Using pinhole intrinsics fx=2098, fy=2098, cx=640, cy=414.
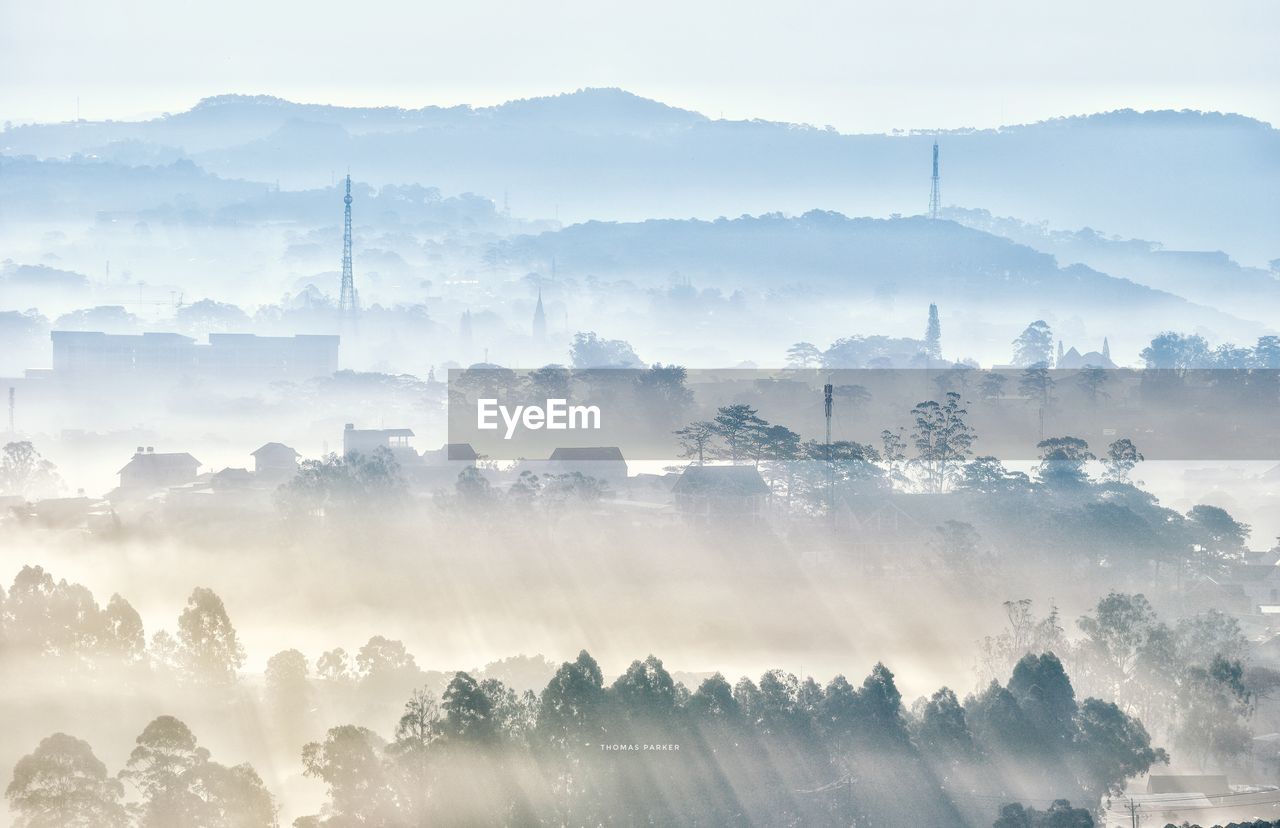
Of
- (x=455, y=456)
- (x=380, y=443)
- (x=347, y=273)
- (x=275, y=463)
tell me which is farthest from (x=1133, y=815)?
(x=347, y=273)

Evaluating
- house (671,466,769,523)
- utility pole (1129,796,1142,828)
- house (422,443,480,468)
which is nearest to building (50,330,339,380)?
house (422,443,480,468)

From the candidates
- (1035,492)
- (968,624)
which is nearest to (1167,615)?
(968,624)

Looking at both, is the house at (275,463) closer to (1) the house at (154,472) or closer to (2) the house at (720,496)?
(1) the house at (154,472)

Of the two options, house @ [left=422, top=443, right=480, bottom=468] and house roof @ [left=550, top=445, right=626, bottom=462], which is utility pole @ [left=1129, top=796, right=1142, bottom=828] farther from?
house @ [left=422, top=443, right=480, bottom=468]

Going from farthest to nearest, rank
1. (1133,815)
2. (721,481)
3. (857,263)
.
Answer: (857,263) → (721,481) → (1133,815)

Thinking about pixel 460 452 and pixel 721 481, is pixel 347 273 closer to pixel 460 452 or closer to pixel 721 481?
pixel 460 452

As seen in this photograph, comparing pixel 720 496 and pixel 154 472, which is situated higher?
pixel 720 496

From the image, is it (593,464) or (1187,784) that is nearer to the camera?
(1187,784)
